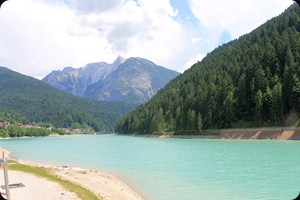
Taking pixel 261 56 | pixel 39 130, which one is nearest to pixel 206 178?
pixel 261 56

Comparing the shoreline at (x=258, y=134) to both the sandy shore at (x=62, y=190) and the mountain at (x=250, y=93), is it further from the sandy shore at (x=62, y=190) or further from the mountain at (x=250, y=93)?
the sandy shore at (x=62, y=190)

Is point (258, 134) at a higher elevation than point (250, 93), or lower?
lower

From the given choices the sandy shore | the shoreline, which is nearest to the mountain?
the shoreline

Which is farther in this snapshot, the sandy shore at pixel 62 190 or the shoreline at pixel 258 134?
the shoreline at pixel 258 134

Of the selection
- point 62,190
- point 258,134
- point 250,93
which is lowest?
point 62,190

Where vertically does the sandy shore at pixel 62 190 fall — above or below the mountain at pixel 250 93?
below

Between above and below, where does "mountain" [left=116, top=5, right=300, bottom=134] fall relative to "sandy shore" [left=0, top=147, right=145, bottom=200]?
above

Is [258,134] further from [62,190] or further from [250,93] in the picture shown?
[62,190]

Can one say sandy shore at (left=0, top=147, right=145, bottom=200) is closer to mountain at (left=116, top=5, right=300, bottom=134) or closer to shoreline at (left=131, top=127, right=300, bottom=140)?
shoreline at (left=131, top=127, right=300, bottom=140)

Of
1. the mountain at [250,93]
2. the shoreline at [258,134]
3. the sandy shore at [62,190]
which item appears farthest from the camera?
the mountain at [250,93]

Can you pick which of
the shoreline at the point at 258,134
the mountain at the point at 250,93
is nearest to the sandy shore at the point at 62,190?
the shoreline at the point at 258,134

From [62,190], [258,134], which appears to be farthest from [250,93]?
[62,190]

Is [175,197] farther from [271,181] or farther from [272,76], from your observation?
[272,76]

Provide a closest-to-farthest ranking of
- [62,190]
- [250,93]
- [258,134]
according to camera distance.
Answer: [62,190], [258,134], [250,93]
